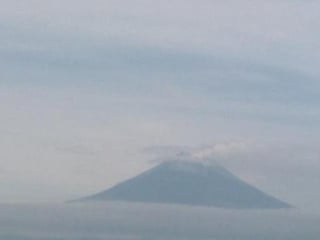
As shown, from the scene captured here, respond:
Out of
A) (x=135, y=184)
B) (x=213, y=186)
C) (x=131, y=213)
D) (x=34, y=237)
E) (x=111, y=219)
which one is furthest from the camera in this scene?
(x=213, y=186)

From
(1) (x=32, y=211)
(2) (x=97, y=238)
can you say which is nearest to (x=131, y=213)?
(1) (x=32, y=211)

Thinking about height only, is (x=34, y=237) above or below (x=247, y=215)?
below

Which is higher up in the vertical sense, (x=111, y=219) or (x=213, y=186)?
(x=213, y=186)

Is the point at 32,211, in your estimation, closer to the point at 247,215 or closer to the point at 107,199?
the point at 107,199

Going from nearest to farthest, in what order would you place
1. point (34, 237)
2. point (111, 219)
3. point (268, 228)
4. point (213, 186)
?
point (34, 237)
point (268, 228)
point (111, 219)
point (213, 186)

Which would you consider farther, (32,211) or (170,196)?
(170,196)

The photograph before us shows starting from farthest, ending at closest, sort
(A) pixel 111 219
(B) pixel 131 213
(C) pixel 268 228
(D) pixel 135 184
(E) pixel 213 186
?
(E) pixel 213 186, (D) pixel 135 184, (B) pixel 131 213, (A) pixel 111 219, (C) pixel 268 228

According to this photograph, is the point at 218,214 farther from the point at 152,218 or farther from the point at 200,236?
the point at 200,236

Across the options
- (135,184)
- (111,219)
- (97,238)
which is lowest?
(97,238)

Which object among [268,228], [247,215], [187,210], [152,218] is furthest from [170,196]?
[268,228]
